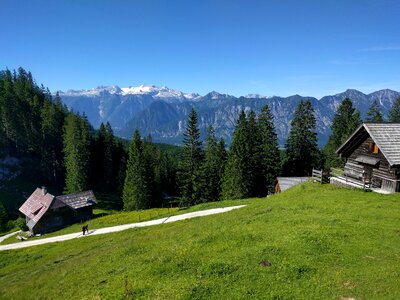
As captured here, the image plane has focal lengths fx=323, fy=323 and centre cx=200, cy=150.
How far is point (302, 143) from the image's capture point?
7125 centimetres

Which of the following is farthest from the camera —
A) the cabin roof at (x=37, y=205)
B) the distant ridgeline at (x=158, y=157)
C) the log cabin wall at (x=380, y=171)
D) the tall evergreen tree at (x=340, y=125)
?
the tall evergreen tree at (x=340, y=125)

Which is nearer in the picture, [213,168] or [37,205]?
[37,205]

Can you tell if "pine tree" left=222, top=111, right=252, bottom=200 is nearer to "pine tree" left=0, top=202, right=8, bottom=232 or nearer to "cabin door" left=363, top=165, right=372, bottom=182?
"cabin door" left=363, top=165, right=372, bottom=182

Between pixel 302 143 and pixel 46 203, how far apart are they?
55.1 metres

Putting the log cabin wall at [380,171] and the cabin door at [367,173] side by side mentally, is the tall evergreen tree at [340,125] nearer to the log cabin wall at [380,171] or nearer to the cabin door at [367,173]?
the log cabin wall at [380,171]

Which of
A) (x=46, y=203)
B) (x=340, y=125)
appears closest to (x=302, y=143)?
(x=340, y=125)

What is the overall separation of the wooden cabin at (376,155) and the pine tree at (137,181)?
45.8m

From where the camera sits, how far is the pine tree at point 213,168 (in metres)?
73.6

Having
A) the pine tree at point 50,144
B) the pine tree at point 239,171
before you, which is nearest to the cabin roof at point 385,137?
the pine tree at point 239,171

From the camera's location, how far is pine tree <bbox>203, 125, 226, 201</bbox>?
73562 millimetres

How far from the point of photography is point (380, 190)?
1198 inches

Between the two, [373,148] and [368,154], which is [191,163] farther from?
[373,148]

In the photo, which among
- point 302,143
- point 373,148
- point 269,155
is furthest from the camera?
point 302,143

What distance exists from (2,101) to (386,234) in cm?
10857
